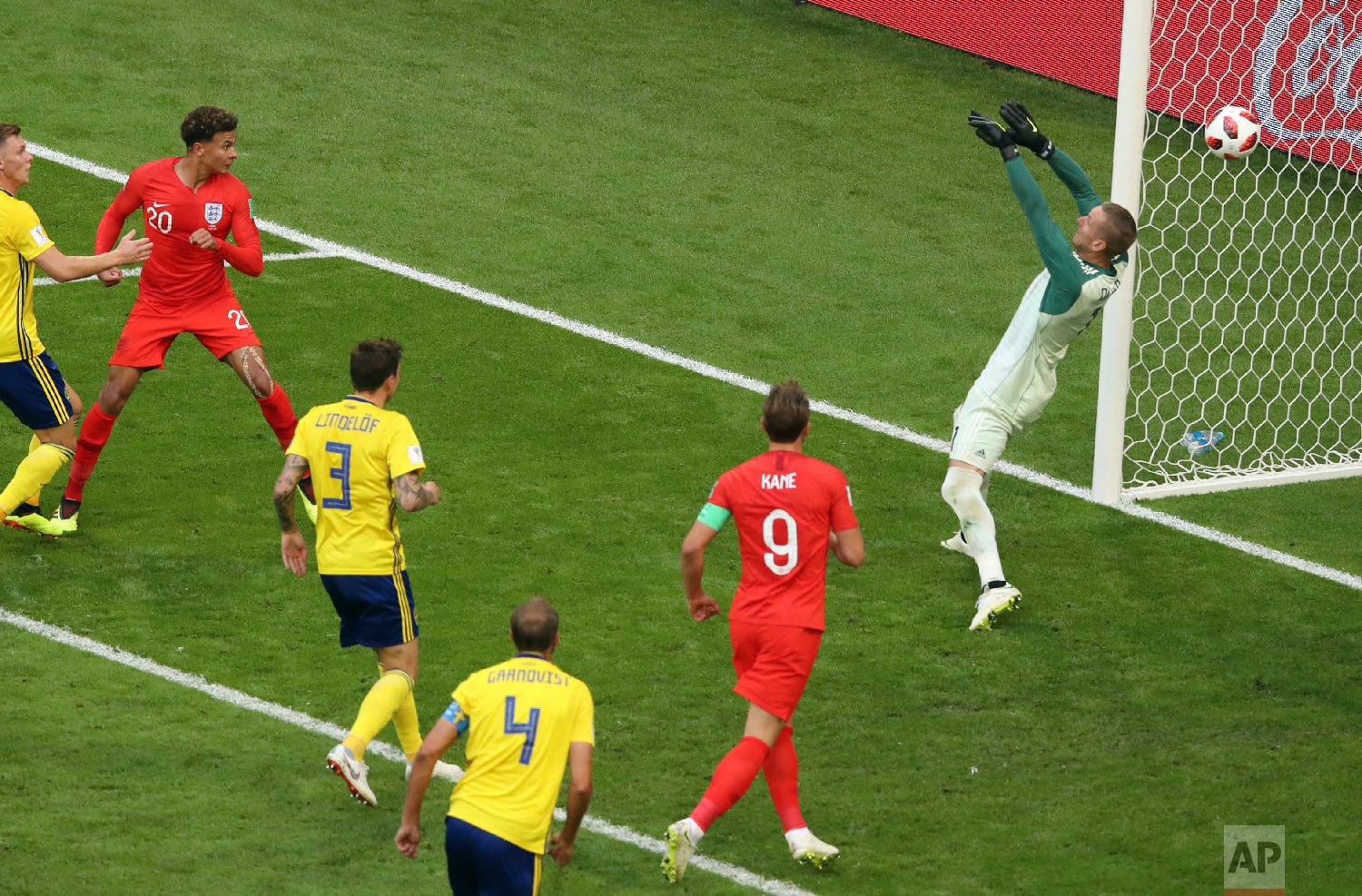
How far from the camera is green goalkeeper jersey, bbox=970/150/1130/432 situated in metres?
8.20

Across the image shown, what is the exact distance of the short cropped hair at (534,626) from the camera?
539 cm

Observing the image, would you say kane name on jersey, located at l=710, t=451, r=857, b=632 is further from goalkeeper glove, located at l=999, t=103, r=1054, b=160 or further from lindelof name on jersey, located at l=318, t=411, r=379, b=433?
goalkeeper glove, located at l=999, t=103, r=1054, b=160

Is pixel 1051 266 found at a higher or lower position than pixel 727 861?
higher

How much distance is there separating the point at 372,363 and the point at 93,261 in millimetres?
2422

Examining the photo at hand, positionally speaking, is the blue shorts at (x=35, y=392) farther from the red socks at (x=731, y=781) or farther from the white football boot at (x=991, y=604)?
the white football boot at (x=991, y=604)

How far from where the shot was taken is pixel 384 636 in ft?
21.5

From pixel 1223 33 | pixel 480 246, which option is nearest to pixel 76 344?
pixel 480 246

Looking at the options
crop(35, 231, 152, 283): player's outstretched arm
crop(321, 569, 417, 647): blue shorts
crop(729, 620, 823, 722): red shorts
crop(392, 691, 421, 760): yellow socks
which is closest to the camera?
crop(729, 620, 823, 722): red shorts

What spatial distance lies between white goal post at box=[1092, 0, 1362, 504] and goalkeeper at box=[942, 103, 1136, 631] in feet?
3.68

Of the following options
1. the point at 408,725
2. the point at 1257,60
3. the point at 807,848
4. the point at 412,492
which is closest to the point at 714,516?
the point at 412,492

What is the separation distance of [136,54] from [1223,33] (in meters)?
8.84

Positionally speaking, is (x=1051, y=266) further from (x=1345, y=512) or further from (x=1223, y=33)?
(x=1223, y=33)

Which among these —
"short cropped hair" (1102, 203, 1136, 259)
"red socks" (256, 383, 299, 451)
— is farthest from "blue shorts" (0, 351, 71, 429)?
"short cropped hair" (1102, 203, 1136, 259)

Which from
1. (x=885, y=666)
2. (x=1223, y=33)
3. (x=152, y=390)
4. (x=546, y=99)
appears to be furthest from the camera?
(x=546, y=99)
